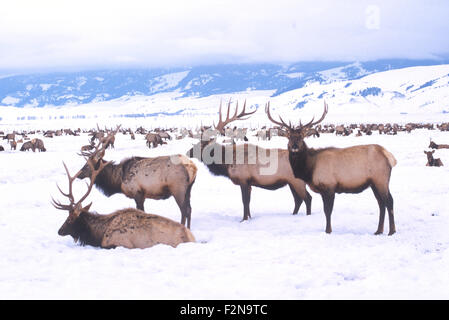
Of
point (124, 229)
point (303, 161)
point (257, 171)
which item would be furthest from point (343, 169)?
point (124, 229)

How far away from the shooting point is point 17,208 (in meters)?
11.1

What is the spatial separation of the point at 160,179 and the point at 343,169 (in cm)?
323

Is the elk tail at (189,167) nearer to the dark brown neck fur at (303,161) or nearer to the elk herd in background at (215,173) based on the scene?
the elk herd in background at (215,173)

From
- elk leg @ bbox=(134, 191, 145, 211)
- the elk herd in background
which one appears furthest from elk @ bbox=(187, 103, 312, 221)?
elk leg @ bbox=(134, 191, 145, 211)

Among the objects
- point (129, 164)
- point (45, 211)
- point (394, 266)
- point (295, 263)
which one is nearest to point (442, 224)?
point (394, 266)

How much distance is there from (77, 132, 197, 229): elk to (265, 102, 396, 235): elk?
1.97 m

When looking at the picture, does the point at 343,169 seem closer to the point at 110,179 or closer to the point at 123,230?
the point at 123,230

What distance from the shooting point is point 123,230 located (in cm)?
714

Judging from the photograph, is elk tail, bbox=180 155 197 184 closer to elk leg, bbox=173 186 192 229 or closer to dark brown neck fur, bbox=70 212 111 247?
elk leg, bbox=173 186 192 229

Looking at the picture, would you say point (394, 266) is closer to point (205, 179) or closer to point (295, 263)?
point (295, 263)

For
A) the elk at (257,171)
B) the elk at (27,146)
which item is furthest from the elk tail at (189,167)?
the elk at (27,146)

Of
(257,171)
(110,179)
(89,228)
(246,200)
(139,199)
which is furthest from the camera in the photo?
(257,171)

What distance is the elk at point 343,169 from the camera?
7.85 meters

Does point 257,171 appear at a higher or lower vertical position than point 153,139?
higher
